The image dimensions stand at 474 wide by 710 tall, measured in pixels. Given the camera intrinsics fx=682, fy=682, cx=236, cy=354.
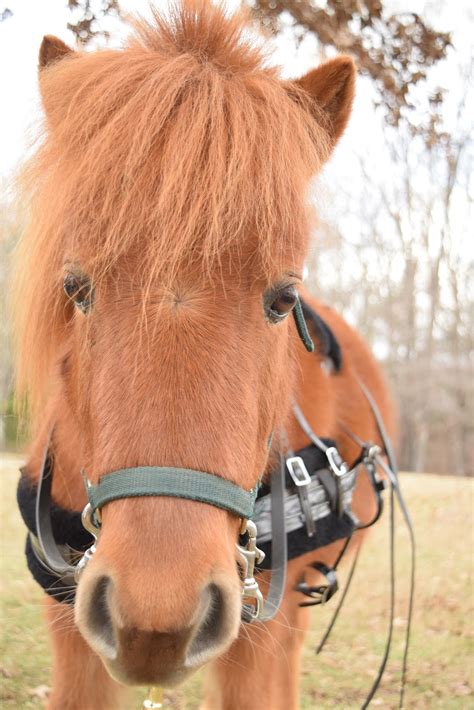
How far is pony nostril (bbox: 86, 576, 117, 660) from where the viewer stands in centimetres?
152

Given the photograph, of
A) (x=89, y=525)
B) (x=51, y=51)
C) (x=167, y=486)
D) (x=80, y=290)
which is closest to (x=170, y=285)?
(x=80, y=290)

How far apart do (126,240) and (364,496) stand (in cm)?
256

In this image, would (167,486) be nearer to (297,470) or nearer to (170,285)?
(170,285)

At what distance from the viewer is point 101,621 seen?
5.14ft

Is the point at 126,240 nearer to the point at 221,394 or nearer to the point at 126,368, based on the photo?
the point at 126,368

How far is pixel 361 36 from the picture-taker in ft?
13.3

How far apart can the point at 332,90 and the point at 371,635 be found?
5067mm

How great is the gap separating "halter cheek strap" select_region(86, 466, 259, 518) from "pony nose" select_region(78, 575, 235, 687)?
7.5 inches

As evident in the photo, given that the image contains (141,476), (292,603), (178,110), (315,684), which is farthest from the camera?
(315,684)

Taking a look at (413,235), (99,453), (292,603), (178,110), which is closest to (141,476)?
(99,453)

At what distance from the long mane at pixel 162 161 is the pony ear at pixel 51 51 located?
0.13 metres

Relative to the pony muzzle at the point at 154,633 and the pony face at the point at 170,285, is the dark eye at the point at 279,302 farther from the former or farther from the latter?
the pony muzzle at the point at 154,633

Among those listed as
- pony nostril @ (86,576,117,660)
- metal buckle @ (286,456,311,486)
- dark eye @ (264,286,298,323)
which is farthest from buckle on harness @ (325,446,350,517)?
pony nostril @ (86,576,117,660)

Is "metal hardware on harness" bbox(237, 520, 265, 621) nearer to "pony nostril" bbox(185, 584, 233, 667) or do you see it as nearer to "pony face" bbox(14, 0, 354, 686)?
"pony face" bbox(14, 0, 354, 686)
